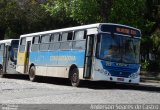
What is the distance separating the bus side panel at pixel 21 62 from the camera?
30.6m

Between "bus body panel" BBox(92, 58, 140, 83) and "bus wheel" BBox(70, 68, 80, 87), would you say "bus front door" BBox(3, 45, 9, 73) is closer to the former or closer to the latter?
"bus wheel" BBox(70, 68, 80, 87)

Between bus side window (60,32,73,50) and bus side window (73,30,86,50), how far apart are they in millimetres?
577

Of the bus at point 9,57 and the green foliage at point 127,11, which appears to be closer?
the bus at point 9,57

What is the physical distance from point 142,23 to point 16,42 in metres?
9.78

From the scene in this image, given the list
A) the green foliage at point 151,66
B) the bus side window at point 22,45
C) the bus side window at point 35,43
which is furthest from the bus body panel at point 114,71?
the green foliage at point 151,66

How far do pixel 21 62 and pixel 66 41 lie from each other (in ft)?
24.9

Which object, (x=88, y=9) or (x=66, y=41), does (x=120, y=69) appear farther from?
(x=88, y=9)

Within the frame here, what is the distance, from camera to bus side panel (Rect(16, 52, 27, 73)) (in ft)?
100

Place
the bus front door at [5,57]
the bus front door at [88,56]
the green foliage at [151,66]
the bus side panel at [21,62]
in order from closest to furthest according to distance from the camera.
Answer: the bus front door at [88,56] → the bus side panel at [21,62] → the bus front door at [5,57] → the green foliage at [151,66]

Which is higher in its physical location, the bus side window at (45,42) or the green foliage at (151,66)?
the bus side window at (45,42)

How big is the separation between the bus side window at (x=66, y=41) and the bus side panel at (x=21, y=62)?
6248 millimetres

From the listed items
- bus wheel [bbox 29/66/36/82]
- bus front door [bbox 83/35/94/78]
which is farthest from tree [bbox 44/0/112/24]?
bus front door [bbox 83/35/94/78]

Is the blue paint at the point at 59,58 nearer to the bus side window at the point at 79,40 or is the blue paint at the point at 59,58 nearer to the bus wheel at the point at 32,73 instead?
the bus side window at the point at 79,40

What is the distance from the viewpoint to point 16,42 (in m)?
34.5
